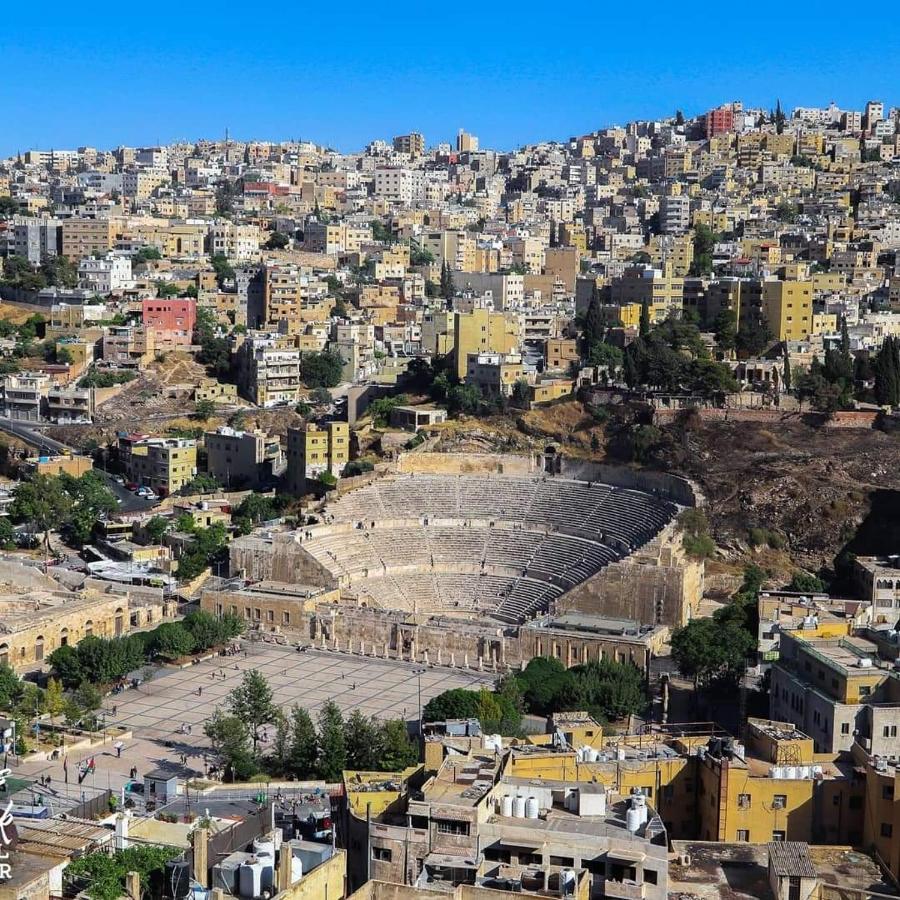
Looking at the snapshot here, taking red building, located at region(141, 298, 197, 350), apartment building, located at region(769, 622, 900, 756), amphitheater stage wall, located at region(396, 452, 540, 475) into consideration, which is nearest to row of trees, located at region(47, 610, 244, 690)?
amphitheater stage wall, located at region(396, 452, 540, 475)

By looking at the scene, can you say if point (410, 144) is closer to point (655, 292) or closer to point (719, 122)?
point (719, 122)

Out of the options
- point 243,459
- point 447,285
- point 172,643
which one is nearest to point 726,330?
point 243,459

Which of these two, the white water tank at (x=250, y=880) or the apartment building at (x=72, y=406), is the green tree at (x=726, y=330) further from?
the white water tank at (x=250, y=880)

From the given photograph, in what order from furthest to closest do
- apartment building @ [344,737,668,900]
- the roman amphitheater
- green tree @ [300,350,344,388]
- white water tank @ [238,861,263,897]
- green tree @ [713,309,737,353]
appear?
green tree @ [300,350,344,388] < green tree @ [713,309,737,353] < the roman amphitheater < apartment building @ [344,737,668,900] < white water tank @ [238,861,263,897]

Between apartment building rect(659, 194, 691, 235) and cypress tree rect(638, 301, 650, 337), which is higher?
apartment building rect(659, 194, 691, 235)

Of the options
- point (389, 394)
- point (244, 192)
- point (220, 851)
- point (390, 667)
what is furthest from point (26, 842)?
point (244, 192)

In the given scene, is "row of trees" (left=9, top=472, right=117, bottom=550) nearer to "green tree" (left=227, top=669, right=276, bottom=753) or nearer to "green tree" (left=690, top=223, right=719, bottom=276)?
"green tree" (left=227, top=669, right=276, bottom=753)
